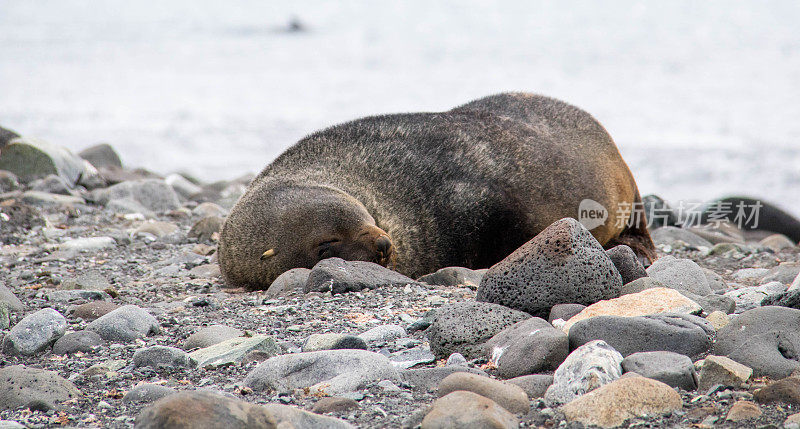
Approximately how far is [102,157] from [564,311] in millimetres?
9395

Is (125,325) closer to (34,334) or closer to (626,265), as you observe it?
(34,334)

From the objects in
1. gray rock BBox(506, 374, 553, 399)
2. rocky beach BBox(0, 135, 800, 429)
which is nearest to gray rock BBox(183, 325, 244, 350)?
rocky beach BBox(0, 135, 800, 429)

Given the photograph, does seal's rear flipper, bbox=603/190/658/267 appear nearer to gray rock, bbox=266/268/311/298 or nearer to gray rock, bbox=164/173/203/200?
gray rock, bbox=266/268/311/298

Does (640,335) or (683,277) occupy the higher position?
(640,335)

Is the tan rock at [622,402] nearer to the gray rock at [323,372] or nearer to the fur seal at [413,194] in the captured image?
the gray rock at [323,372]

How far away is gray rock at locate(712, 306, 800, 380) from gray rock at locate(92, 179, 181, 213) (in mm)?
6609

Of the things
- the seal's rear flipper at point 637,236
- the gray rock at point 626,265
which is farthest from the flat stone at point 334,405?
the seal's rear flipper at point 637,236

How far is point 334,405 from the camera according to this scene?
2.62 m

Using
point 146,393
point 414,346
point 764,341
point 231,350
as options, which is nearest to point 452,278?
point 414,346

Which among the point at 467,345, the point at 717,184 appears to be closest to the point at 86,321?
the point at 467,345

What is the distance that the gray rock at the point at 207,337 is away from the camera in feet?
11.7

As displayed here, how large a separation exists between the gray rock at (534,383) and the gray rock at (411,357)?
1.52 ft

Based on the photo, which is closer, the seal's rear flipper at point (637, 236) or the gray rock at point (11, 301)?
the gray rock at point (11, 301)

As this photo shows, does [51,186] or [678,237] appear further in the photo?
[51,186]
